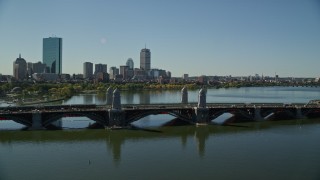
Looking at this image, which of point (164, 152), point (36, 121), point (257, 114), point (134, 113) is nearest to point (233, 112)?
point (257, 114)

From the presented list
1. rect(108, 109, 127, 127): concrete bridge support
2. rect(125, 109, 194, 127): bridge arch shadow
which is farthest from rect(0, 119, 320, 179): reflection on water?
rect(125, 109, 194, 127): bridge arch shadow

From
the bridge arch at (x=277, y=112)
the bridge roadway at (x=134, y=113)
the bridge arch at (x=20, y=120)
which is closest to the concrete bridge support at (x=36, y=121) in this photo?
the bridge roadway at (x=134, y=113)

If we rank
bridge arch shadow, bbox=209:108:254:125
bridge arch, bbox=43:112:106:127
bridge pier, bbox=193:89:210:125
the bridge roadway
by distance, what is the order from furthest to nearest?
bridge arch shadow, bbox=209:108:254:125
bridge pier, bbox=193:89:210:125
bridge arch, bbox=43:112:106:127
the bridge roadway

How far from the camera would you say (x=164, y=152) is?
38688 mm

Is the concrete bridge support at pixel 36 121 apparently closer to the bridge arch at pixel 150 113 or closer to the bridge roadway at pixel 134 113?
the bridge roadway at pixel 134 113

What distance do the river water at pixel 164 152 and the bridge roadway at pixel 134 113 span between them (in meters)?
1.80

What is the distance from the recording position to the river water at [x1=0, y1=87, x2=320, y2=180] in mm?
31406

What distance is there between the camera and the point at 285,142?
1718 inches

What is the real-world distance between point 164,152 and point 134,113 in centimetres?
1379

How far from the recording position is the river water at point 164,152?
31.4 m

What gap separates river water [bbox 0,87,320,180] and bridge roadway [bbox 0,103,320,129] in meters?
1.80

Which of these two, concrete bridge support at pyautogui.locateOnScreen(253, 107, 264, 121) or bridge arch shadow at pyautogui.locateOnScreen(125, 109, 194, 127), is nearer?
bridge arch shadow at pyautogui.locateOnScreen(125, 109, 194, 127)

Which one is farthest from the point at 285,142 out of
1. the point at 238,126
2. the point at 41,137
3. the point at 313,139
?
the point at 41,137

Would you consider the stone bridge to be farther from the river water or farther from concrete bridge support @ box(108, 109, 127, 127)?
the river water
